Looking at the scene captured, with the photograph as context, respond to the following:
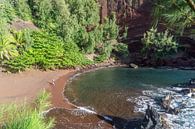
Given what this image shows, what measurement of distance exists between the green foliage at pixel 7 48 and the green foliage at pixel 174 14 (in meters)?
16.8

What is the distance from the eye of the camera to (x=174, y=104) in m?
15.6

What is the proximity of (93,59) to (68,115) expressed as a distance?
397 inches

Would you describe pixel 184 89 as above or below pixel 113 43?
below

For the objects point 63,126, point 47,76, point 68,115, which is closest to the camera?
point 63,126

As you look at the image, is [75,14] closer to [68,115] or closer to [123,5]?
[123,5]

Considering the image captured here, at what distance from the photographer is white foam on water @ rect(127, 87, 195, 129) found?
42.9 feet

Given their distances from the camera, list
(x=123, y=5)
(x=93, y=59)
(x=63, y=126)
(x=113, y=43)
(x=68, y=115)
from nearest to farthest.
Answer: (x=63, y=126) → (x=68, y=115) → (x=93, y=59) → (x=113, y=43) → (x=123, y=5)

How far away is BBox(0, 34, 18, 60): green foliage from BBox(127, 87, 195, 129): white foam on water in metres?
7.12

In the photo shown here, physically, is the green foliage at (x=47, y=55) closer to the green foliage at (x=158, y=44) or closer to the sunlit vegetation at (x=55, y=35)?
the sunlit vegetation at (x=55, y=35)

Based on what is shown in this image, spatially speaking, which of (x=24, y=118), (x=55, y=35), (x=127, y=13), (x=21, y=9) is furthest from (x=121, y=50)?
(x=24, y=118)

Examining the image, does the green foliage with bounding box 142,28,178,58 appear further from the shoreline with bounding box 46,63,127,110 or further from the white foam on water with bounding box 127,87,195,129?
the white foam on water with bounding box 127,87,195,129

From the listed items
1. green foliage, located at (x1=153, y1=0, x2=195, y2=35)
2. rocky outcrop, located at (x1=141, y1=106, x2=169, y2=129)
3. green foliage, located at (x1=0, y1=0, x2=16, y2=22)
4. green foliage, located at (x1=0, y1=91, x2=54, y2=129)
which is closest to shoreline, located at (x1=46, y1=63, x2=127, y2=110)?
rocky outcrop, located at (x1=141, y1=106, x2=169, y2=129)

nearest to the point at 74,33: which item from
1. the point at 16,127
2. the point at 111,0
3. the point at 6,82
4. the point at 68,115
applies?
the point at 111,0

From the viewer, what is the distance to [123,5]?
1071 inches
